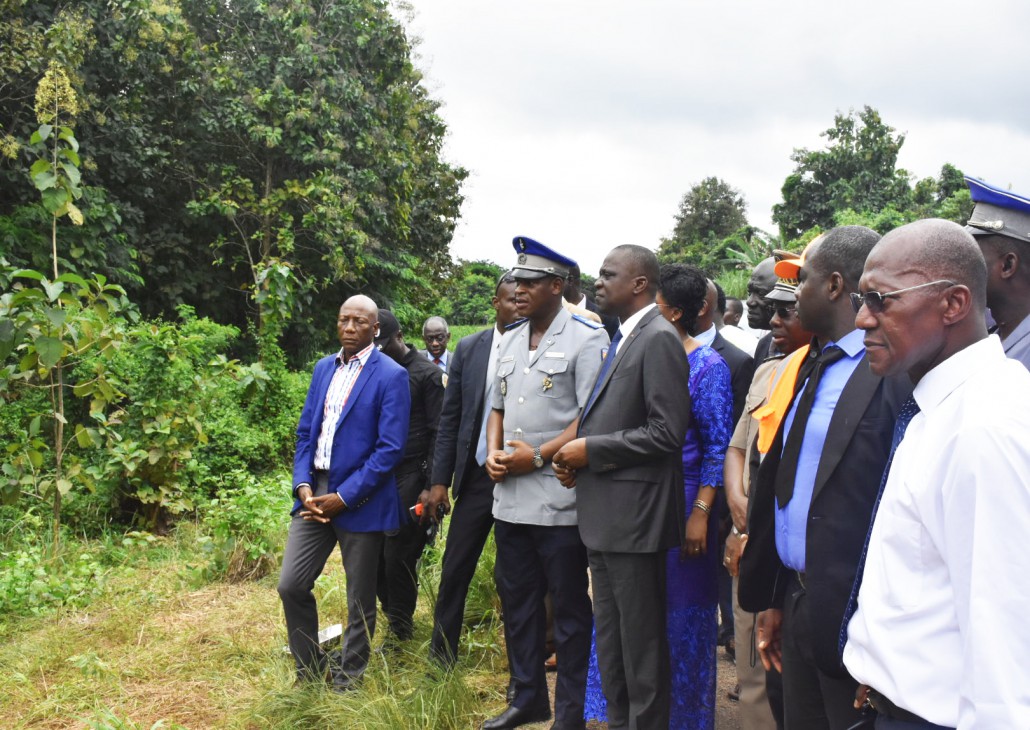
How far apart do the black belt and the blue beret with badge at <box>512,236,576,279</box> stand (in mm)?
2678

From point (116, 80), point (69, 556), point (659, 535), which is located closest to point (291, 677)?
point (659, 535)

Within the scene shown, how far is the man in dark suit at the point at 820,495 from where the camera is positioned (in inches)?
89.5

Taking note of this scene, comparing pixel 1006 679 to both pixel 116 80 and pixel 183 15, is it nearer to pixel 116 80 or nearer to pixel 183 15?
pixel 116 80

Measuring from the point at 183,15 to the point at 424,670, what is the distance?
50.0 feet

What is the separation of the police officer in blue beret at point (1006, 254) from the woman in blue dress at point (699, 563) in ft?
5.00

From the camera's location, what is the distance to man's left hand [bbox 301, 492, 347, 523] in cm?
450

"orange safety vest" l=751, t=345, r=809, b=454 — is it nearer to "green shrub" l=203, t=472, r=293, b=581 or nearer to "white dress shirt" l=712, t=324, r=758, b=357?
"white dress shirt" l=712, t=324, r=758, b=357

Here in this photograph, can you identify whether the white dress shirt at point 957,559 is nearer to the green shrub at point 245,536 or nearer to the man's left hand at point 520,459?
the man's left hand at point 520,459

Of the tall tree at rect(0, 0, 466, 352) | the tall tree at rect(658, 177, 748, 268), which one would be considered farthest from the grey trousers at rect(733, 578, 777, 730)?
the tall tree at rect(658, 177, 748, 268)

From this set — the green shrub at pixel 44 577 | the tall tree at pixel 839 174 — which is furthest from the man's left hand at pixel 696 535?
the tall tree at pixel 839 174

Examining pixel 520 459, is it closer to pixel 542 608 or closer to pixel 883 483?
pixel 542 608

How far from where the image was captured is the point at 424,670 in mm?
4375

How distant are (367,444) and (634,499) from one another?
5.72 ft

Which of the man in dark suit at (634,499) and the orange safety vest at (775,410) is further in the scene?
the man in dark suit at (634,499)
